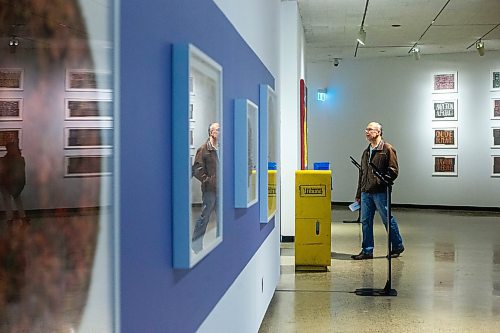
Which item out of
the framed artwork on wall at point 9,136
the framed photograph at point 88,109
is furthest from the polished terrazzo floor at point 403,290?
the framed artwork on wall at point 9,136

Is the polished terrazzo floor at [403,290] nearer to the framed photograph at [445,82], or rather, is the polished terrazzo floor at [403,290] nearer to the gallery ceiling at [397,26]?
the gallery ceiling at [397,26]

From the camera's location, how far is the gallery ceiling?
9.84 metres

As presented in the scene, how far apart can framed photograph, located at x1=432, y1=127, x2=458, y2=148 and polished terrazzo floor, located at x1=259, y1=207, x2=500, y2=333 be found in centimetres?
466

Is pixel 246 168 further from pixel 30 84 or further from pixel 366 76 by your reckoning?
pixel 366 76

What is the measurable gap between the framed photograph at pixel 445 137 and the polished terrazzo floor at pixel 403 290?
15.3 ft

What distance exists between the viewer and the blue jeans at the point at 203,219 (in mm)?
2436

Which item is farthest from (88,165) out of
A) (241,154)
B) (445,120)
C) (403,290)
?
(445,120)

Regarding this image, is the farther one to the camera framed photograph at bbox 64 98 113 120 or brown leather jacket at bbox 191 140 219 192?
brown leather jacket at bbox 191 140 219 192

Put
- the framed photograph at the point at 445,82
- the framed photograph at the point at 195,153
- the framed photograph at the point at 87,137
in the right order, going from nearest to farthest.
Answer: the framed photograph at the point at 87,137 < the framed photograph at the point at 195,153 < the framed photograph at the point at 445,82

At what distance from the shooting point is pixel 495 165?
576 inches

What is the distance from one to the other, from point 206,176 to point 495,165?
13310 mm

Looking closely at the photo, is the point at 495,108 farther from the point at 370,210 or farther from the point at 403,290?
the point at 403,290

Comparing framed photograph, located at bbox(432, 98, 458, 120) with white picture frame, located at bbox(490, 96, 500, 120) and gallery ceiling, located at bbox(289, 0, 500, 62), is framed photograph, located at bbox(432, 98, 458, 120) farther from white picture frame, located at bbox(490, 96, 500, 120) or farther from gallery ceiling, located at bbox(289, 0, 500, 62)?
gallery ceiling, located at bbox(289, 0, 500, 62)

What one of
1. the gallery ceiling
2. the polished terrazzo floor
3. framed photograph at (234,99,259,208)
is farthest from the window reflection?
the gallery ceiling
